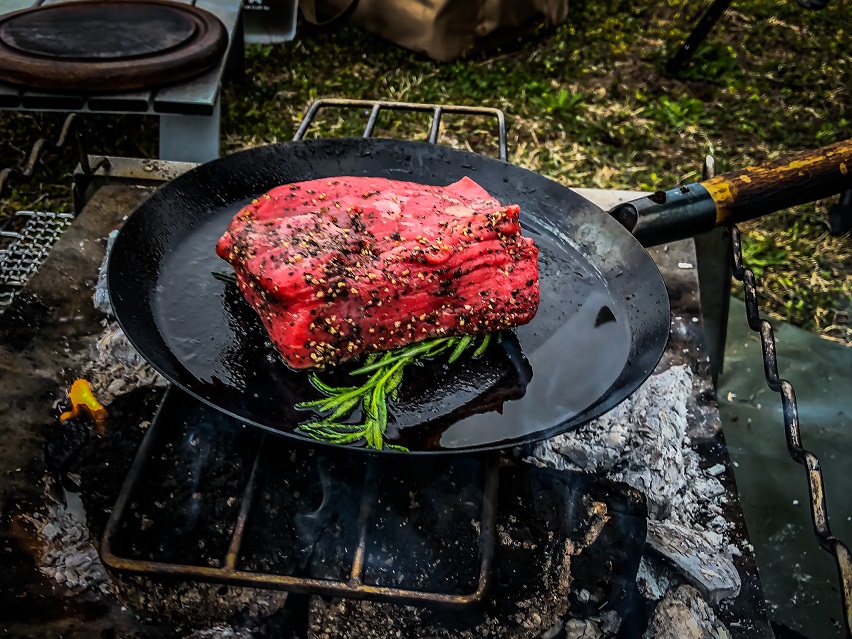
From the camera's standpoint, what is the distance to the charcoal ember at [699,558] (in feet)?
8.16

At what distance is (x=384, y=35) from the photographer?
7.25 meters

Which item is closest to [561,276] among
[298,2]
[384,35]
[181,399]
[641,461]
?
[641,461]

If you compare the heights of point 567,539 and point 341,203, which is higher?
point 341,203

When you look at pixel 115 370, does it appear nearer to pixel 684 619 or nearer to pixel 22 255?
pixel 22 255

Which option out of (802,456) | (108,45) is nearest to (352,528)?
(802,456)

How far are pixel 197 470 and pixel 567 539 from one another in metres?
1.39

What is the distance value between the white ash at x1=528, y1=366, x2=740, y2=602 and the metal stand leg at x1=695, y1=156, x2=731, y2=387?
33.4 inches

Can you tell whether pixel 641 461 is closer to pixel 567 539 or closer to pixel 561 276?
pixel 567 539

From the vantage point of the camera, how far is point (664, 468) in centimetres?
289

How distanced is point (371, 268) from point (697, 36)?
5.77 m

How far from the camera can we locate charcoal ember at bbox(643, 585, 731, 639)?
2.40 meters

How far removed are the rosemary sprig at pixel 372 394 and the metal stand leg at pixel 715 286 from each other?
186 centimetres

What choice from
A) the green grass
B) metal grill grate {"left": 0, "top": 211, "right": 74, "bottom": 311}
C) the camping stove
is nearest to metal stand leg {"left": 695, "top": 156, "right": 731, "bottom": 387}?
the camping stove

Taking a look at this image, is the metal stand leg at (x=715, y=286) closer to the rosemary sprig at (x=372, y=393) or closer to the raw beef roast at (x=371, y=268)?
the raw beef roast at (x=371, y=268)
